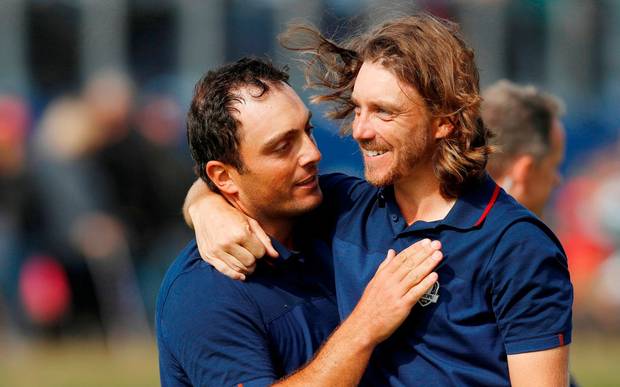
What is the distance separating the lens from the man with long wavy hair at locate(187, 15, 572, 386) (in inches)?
138

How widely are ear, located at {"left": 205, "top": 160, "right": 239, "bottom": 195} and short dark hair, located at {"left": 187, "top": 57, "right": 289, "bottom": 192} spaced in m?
0.02

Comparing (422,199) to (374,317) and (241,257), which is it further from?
(241,257)

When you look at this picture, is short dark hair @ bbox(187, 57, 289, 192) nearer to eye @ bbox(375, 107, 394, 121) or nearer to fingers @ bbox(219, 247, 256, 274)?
fingers @ bbox(219, 247, 256, 274)

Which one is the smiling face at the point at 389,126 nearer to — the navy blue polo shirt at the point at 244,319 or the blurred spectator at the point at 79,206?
the navy blue polo shirt at the point at 244,319

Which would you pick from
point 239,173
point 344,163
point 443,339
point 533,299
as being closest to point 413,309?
point 443,339

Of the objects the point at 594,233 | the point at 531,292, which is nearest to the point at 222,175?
the point at 531,292

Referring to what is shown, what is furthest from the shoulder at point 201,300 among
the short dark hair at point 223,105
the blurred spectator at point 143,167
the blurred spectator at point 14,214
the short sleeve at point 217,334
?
the blurred spectator at point 14,214

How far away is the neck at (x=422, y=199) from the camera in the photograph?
3809mm

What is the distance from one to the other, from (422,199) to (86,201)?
7831 mm

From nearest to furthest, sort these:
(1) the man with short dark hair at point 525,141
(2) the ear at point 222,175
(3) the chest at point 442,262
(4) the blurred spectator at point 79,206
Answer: (3) the chest at point 442,262 → (2) the ear at point 222,175 → (1) the man with short dark hair at point 525,141 → (4) the blurred spectator at point 79,206

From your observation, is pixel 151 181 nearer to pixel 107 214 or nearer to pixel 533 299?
pixel 107 214

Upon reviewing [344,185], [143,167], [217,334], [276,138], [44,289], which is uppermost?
[276,138]

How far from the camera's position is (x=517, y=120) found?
5.43m

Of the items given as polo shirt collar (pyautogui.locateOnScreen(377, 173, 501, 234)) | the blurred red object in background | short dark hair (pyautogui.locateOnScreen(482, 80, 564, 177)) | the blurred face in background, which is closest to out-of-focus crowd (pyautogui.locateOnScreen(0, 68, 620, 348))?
the blurred red object in background
